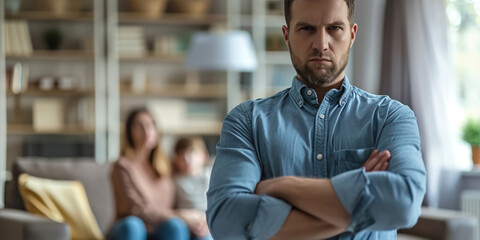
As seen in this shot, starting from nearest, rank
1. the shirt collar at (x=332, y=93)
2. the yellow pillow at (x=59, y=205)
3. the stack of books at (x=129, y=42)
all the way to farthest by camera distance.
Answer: the shirt collar at (x=332, y=93) < the yellow pillow at (x=59, y=205) < the stack of books at (x=129, y=42)

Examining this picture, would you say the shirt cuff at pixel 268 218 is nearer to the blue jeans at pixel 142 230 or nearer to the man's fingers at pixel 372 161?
the man's fingers at pixel 372 161

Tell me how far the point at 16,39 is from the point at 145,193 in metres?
3.24

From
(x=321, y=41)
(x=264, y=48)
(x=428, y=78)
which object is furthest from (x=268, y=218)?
(x=264, y=48)

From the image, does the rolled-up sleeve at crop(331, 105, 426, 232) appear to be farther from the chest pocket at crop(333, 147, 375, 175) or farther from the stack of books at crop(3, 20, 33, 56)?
the stack of books at crop(3, 20, 33, 56)

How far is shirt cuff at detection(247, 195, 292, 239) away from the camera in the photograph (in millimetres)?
1275

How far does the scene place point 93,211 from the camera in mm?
3998

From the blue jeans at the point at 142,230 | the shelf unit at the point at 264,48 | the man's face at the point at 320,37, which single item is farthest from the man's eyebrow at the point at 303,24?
the shelf unit at the point at 264,48

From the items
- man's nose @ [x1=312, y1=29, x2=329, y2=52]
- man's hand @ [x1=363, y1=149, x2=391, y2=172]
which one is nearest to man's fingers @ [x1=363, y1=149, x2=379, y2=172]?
man's hand @ [x1=363, y1=149, x2=391, y2=172]

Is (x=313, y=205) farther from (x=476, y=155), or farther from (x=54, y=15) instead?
(x=54, y=15)

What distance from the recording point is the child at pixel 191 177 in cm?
411

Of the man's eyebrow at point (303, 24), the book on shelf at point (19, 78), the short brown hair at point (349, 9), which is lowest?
the book on shelf at point (19, 78)

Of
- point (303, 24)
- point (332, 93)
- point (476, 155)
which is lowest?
point (476, 155)

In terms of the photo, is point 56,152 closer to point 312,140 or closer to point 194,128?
point 194,128

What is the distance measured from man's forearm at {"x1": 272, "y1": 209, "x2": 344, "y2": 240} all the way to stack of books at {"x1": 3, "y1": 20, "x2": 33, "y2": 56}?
5837mm
